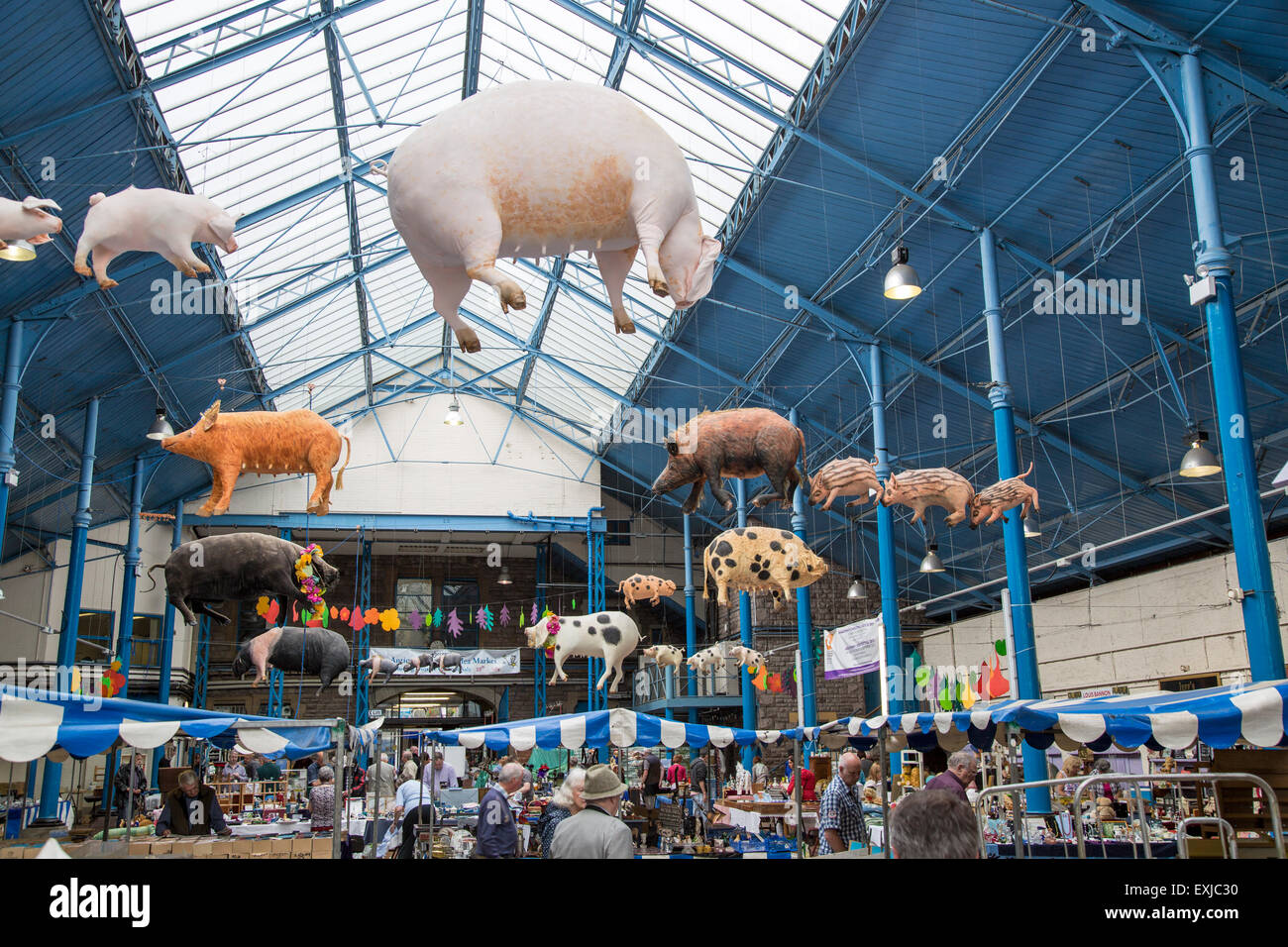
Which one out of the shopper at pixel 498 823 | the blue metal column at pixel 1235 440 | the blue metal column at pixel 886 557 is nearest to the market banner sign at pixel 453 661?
the blue metal column at pixel 886 557

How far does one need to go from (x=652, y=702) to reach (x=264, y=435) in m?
20.5

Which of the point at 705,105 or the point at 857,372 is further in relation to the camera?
the point at 857,372

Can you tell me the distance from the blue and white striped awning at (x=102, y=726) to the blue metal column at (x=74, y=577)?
1014 centimetres

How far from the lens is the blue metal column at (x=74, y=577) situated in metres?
16.1

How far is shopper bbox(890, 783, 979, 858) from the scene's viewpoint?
2646 mm

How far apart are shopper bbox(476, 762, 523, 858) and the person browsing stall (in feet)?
7.89

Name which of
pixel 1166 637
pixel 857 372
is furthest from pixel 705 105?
pixel 1166 637

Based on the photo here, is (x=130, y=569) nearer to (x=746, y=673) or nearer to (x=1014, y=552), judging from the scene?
(x=746, y=673)

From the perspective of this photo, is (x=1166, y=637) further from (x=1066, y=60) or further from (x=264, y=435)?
(x=264, y=435)

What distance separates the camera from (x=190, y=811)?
9938mm

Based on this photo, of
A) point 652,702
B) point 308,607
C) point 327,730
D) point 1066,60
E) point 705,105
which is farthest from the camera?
point 652,702

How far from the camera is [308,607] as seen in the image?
8859 millimetres

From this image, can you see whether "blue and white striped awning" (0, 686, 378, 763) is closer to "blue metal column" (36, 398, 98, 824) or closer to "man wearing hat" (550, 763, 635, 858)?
"man wearing hat" (550, 763, 635, 858)
